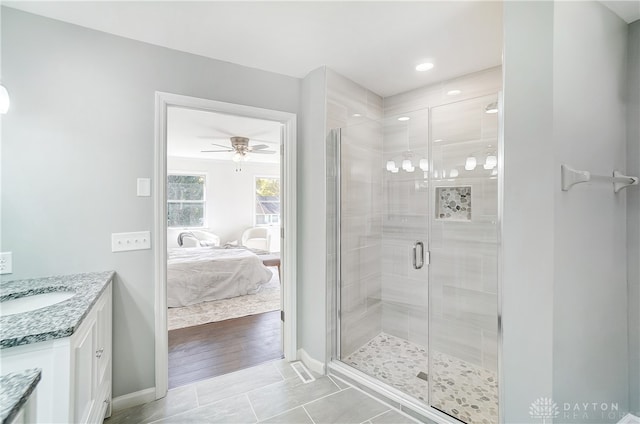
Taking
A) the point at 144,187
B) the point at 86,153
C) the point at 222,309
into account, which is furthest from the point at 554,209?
the point at 222,309

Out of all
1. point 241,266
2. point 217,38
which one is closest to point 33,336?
point 217,38

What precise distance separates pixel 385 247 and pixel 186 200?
558cm

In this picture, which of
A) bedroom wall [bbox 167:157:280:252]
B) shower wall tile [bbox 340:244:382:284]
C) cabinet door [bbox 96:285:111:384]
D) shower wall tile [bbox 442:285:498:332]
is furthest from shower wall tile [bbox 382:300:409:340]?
bedroom wall [bbox 167:157:280:252]

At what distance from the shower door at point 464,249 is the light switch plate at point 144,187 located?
2125mm

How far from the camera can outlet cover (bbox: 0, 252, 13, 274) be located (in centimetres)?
169

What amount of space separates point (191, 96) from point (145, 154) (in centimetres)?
54

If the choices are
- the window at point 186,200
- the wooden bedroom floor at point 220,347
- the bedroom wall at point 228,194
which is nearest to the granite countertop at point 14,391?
the wooden bedroom floor at point 220,347

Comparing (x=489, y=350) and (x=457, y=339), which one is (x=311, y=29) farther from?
(x=489, y=350)

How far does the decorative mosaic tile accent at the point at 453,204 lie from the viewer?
2.43 m

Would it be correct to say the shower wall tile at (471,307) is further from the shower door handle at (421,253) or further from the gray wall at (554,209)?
the gray wall at (554,209)

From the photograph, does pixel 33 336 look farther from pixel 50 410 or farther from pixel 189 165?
pixel 189 165

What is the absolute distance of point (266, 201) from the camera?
815 centimetres

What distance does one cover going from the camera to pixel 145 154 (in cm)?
207

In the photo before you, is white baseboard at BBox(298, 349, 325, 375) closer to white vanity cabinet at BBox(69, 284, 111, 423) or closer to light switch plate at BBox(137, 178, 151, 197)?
white vanity cabinet at BBox(69, 284, 111, 423)
